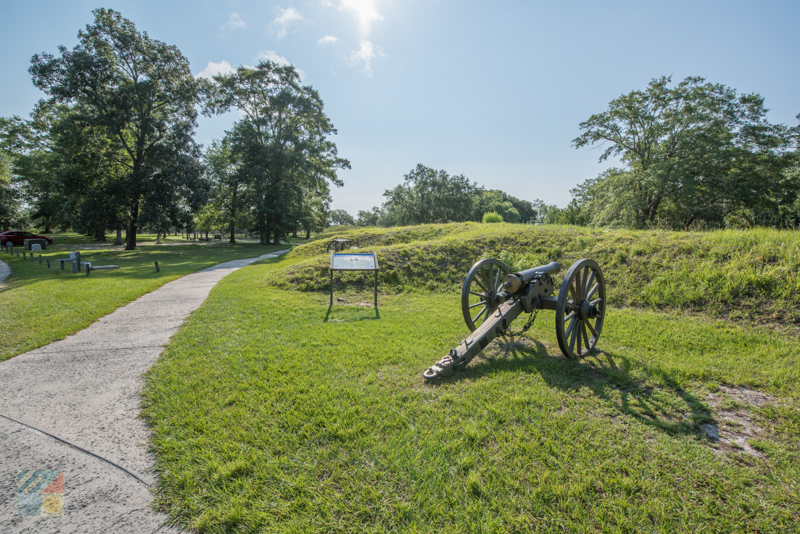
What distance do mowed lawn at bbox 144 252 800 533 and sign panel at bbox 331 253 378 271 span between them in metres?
2.58

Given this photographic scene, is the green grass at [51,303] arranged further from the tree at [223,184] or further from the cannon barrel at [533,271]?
the tree at [223,184]

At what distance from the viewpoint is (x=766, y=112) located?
2092cm

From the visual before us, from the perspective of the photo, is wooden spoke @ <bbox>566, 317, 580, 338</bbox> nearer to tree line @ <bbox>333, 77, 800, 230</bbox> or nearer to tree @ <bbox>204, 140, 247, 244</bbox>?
tree line @ <bbox>333, 77, 800, 230</bbox>

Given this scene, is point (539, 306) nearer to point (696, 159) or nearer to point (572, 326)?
point (572, 326)

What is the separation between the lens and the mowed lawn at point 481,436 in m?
1.94

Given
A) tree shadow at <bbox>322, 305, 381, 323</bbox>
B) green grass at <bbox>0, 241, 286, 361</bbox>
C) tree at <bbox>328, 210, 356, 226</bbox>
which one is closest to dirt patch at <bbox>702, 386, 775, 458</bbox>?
tree shadow at <bbox>322, 305, 381, 323</bbox>

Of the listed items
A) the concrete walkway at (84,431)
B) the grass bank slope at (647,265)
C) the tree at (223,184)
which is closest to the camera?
the concrete walkway at (84,431)

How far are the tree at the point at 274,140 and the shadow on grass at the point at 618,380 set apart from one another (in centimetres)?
2955

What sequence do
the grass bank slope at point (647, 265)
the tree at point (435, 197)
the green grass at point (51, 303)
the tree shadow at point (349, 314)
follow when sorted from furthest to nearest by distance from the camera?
the tree at point (435, 197), the tree shadow at point (349, 314), the grass bank slope at point (647, 265), the green grass at point (51, 303)

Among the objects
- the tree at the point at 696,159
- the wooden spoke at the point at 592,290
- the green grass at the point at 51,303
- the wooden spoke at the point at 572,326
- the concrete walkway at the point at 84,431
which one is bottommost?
the concrete walkway at the point at 84,431

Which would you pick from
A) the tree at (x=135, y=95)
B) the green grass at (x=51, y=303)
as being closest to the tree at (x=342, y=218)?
the tree at (x=135, y=95)

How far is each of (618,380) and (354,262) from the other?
5.18 metres

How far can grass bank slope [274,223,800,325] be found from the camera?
570 centimetres

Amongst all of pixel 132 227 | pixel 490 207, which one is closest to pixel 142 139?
pixel 132 227
